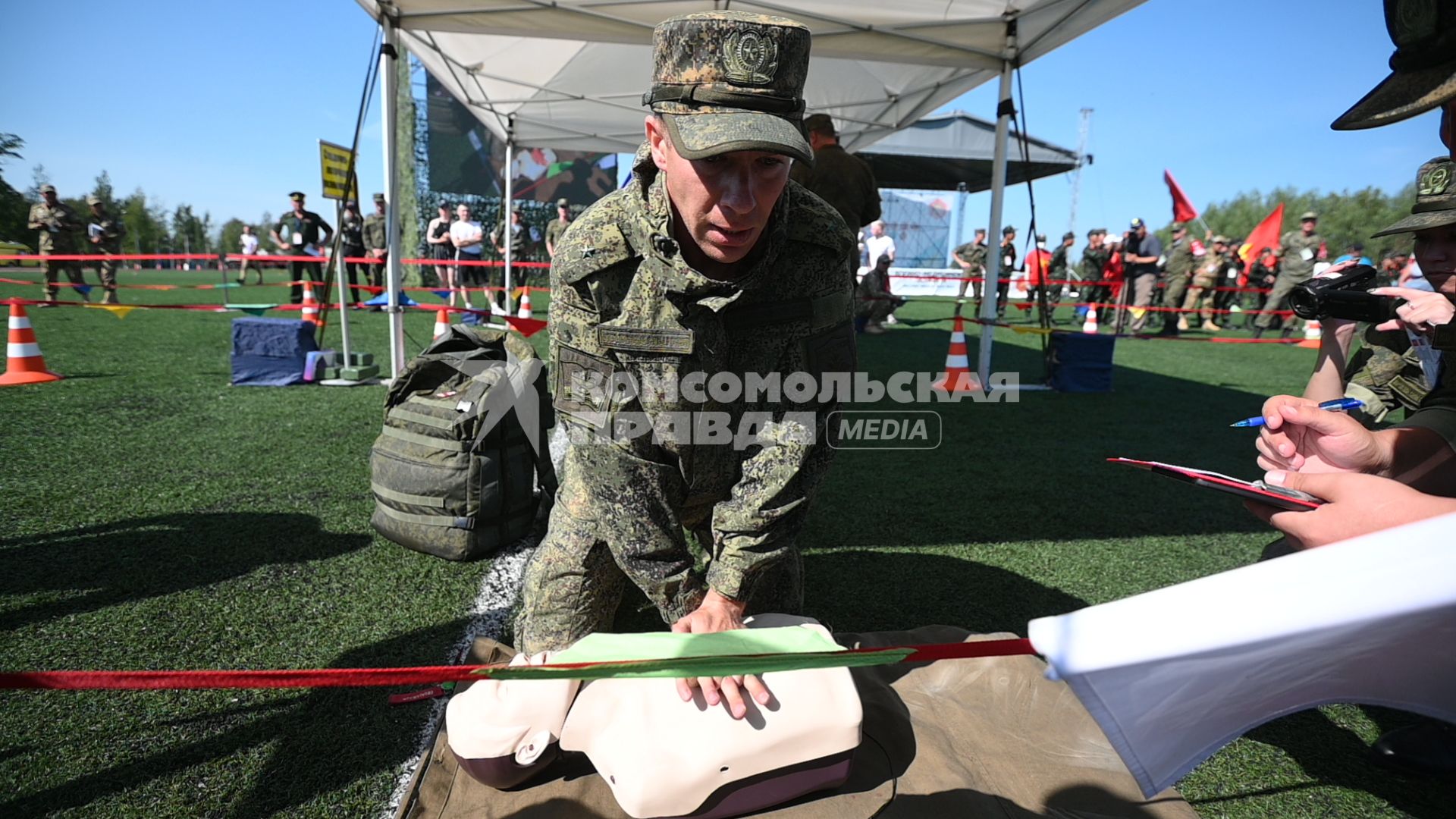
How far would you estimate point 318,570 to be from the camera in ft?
9.04

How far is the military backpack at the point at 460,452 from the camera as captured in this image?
113 inches

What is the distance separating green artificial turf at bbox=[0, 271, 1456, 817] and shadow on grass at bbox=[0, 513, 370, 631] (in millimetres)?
12

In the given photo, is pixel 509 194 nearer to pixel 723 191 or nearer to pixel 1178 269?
pixel 723 191

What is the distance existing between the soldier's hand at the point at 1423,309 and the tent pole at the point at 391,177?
539cm

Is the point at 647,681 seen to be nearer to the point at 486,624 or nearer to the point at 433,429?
the point at 486,624

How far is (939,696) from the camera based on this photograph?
2.12m

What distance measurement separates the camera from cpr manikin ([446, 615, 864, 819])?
1.44 m

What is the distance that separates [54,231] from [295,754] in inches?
483

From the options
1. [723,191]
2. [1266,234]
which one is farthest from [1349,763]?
[1266,234]

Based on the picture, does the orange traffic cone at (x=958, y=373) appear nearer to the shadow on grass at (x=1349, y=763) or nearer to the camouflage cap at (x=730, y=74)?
the shadow on grass at (x=1349, y=763)

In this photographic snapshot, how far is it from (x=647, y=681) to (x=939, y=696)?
1.08 metres

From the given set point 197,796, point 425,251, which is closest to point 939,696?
point 197,796

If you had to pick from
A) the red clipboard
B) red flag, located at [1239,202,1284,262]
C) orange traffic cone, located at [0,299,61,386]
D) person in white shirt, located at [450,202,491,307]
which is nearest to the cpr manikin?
the red clipboard

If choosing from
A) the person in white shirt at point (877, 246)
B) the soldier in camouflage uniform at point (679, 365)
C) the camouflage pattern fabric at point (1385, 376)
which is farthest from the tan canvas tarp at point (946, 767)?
the person in white shirt at point (877, 246)
